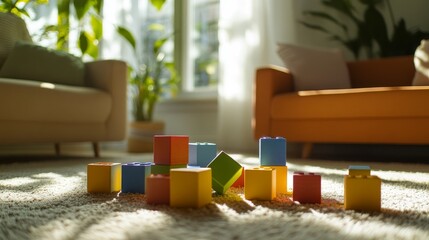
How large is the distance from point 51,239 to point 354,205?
59 centimetres

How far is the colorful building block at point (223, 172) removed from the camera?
3.45ft

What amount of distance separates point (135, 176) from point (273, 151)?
366mm

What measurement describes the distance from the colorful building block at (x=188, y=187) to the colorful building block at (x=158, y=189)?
30mm

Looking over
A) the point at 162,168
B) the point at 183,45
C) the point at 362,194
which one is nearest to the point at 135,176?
the point at 162,168

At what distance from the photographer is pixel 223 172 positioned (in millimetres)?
1054

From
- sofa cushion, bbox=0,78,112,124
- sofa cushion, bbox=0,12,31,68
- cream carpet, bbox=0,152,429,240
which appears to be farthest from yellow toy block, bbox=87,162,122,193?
sofa cushion, bbox=0,12,31,68

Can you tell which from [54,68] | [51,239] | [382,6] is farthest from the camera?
[382,6]

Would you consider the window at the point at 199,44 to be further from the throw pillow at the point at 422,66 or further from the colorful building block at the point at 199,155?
the colorful building block at the point at 199,155

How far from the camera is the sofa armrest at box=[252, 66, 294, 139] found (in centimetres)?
250

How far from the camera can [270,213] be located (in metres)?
0.87

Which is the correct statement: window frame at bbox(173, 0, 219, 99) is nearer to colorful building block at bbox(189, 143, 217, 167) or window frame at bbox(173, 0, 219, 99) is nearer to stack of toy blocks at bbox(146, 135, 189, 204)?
colorful building block at bbox(189, 143, 217, 167)

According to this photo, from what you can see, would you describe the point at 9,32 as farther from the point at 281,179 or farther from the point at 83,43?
the point at 281,179

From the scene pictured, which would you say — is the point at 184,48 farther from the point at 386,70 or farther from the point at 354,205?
the point at 354,205

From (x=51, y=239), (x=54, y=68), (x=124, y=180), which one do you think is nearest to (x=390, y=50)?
(x=54, y=68)
